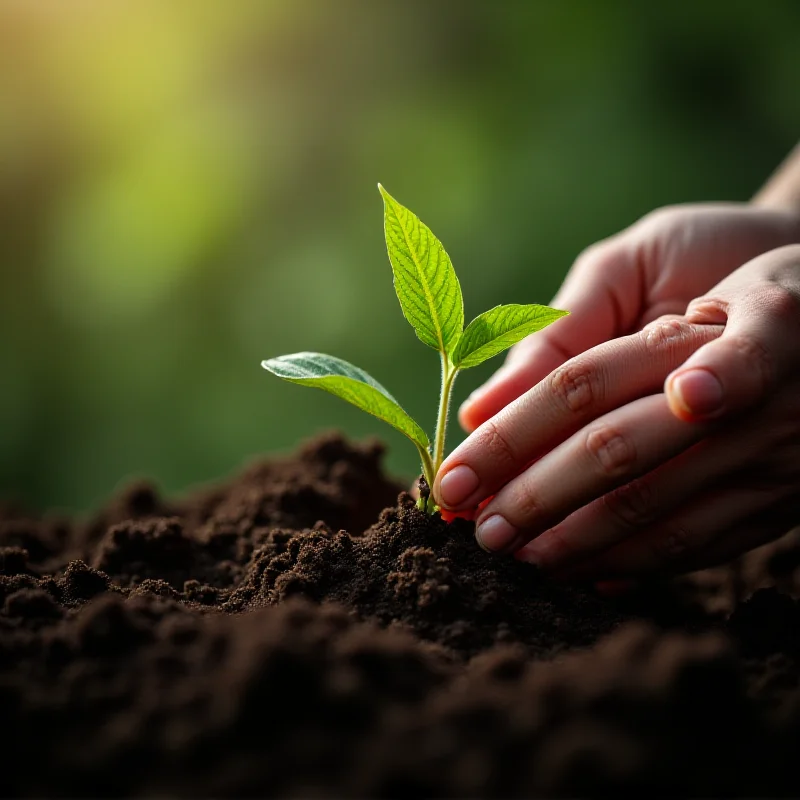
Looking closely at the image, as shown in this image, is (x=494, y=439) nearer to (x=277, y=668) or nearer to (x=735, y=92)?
(x=277, y=668)

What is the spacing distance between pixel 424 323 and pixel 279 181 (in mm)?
2552

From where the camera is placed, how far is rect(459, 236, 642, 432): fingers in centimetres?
136

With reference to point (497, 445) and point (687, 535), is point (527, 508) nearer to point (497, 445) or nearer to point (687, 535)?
point (497, 445)

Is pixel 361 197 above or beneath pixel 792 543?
above

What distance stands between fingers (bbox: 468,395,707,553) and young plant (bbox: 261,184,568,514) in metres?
0.13

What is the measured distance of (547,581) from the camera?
3.30 feet

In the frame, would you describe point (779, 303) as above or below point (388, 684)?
above

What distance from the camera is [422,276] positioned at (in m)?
0.98

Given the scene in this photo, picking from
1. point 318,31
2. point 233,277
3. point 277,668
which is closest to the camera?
point 277,668

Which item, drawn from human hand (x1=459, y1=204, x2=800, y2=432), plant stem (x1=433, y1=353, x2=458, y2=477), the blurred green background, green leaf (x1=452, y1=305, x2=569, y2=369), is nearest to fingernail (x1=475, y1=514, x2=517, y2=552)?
plant stem (x1=433, y1=353, x2=458, y2=477)

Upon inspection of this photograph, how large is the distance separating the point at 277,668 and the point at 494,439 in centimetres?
52

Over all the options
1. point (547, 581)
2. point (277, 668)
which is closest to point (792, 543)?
point (547, 581)

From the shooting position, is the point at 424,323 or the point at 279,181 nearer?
the point at 424,323

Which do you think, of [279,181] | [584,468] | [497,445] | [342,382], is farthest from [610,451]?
[279,181]
